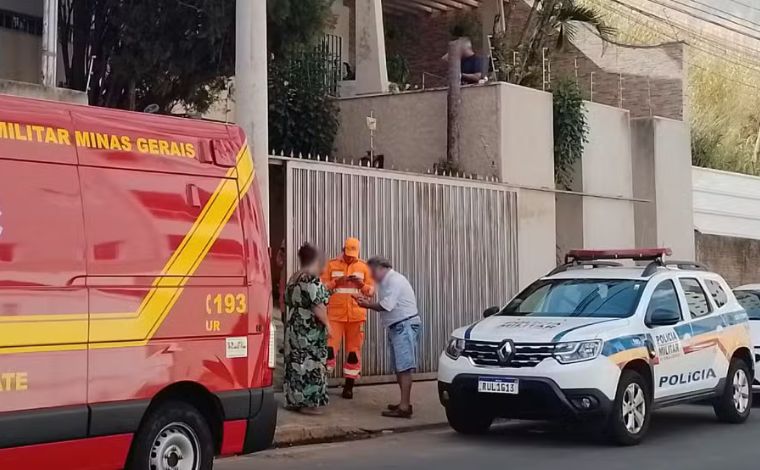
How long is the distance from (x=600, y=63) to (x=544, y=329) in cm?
1331

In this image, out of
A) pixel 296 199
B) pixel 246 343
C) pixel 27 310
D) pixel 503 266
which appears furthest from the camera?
pixel 503 266

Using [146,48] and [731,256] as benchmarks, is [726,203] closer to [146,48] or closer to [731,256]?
[731,256]

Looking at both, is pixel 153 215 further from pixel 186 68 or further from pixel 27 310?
pixel 186 68

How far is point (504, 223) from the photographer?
627 inches

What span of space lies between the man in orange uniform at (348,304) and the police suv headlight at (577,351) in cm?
279

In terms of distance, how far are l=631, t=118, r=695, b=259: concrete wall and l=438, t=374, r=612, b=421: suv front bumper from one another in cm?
1007

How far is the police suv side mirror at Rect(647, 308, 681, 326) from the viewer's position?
10766mm

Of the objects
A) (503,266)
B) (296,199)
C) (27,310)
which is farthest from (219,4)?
(27,310)

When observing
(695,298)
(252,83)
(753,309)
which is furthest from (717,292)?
(252,83)

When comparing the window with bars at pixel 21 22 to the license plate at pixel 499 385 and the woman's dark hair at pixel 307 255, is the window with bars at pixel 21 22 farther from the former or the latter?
the license plate at pixel 499 385

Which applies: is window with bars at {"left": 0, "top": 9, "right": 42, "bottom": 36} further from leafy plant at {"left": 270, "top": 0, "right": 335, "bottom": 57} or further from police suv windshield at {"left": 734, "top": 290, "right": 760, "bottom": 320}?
police suv windshield at {"left": 734, "top": 290, "right": 760, "bottom": 320}

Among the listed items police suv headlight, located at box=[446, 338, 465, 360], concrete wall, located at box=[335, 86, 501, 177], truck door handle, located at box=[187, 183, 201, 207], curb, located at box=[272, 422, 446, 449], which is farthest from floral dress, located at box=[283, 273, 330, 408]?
concrete wall, located at box=[335, 86, 501, 177]

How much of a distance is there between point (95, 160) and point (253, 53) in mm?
4053

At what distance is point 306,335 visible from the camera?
11.1 meters
